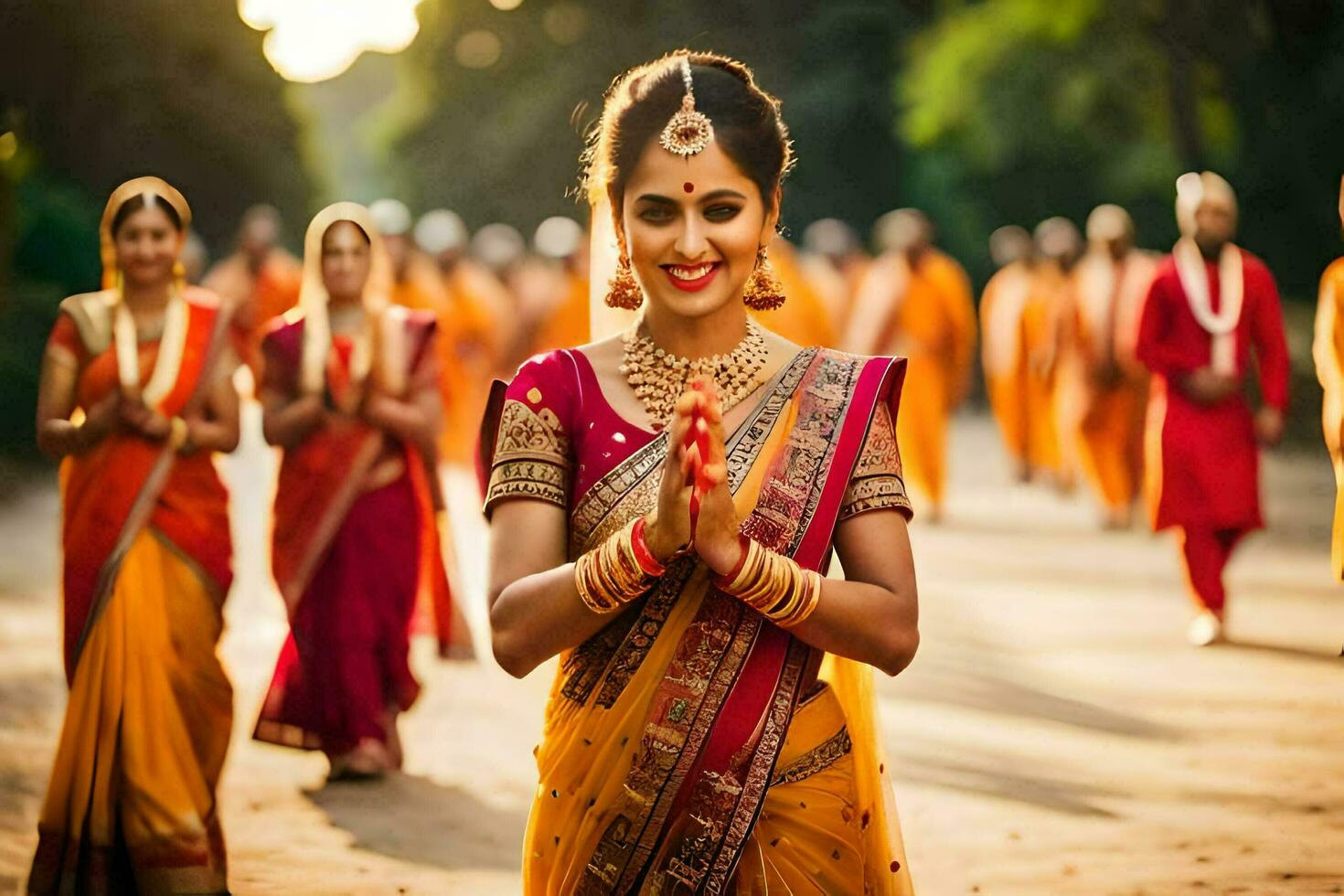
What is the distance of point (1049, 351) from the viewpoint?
53.3ft

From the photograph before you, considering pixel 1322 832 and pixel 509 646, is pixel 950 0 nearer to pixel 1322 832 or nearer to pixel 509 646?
pixel 1322 832

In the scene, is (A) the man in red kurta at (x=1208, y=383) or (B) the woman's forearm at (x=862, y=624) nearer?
(B) the woman's forearm at (x=862, y=624)

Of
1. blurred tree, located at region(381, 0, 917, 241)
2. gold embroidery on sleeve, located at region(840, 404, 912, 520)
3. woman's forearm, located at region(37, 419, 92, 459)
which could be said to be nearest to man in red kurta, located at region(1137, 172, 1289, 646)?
woman's forearm, located at region(37, 419, 92, 459)

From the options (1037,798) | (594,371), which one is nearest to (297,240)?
(1037,798)

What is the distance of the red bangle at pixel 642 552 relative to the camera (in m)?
2.77

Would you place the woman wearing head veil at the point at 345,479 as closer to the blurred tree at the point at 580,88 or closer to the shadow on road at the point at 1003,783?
the shadow on road at the point at 1003,783

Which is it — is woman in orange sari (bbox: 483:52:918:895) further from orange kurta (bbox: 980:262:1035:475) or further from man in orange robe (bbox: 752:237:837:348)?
orange kurta (bbox: 980:262:1035:475)

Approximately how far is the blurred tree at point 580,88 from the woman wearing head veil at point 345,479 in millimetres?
20752

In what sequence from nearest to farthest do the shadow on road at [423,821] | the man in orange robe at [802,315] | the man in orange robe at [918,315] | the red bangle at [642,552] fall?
the red bangle at [642,552] < the shadow on road at [423,821] < the man in orange robe at [918,315] < the man in orange robe at [802,315]

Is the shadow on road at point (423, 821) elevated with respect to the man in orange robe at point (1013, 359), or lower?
lower

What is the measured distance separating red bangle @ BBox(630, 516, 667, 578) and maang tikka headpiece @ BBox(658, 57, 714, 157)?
1.98 feet

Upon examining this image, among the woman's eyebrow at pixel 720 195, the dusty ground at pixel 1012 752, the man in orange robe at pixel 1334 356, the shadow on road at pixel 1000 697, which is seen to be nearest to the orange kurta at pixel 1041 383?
the dusty ground at pixel 1012 752

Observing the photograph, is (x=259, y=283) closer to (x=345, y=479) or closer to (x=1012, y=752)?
(x=345, y=479)

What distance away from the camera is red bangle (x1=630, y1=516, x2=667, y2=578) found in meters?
2.77
